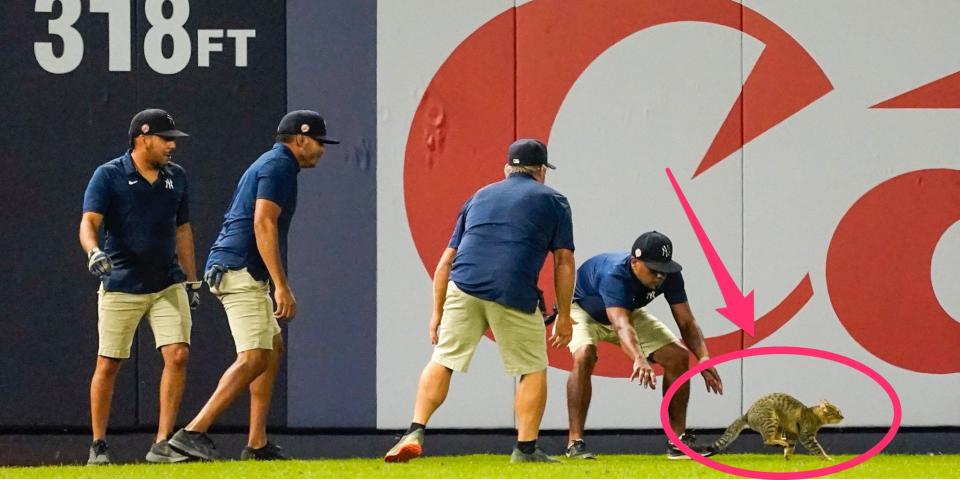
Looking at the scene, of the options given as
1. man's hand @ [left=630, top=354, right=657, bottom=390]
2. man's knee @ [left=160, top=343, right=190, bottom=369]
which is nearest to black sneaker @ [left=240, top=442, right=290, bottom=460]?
man's knee @ [left=160, top=343, right=190, bottom=369]

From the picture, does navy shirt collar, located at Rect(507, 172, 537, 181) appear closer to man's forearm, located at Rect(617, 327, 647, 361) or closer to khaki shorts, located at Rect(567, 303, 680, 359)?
man's forearm, located at Rect(617, 327, 647, 361)

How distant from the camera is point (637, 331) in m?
8.65

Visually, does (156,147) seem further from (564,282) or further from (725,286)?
(725,286)

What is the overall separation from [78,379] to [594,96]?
3.88 m

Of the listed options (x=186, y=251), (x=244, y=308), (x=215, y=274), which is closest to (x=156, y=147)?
(x=186, y=251)

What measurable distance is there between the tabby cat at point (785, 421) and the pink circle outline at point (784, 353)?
0.85 feet

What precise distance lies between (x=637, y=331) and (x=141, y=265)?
114 inches

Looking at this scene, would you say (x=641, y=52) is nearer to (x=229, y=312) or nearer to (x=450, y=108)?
(x=450, y=108)

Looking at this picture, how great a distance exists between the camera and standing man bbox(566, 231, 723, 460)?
26.6 feet

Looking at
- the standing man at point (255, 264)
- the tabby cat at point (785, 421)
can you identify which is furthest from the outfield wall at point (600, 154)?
the standing man at point (255, 264)

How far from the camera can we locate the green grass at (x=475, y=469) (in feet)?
22.7

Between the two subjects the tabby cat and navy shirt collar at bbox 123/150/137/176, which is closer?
navy shirt collar at bbox 123/150/137/176

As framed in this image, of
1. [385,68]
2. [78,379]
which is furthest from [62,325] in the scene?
[385,68]

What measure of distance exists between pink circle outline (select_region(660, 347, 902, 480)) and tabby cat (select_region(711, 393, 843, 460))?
→ 0.26m
